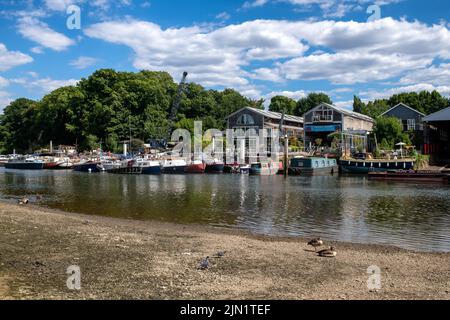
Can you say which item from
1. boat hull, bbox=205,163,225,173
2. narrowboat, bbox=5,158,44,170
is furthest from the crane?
boat hull, bbox=205,163,225,173

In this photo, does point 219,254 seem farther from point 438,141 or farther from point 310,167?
point 438,141

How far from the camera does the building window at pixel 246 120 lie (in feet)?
270

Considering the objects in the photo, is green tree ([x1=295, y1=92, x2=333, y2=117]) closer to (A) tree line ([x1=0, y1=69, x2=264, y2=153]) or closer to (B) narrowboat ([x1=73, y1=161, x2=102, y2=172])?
(A) tree line ([x1=0, y1=69, x2=264, y2=153])

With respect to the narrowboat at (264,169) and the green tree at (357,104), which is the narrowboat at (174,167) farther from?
the green tree at (357,104)

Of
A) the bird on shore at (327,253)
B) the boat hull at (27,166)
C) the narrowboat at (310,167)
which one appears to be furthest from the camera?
the boat hull at (27,166)

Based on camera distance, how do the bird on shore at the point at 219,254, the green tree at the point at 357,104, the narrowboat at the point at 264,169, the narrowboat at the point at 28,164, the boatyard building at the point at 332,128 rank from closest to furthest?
the bird on shore at the point at 219,254 → the narrowboat at the point at 264,169 → the boatyard building at the point at 332,128 → the narrowboat at the point at 28,164 → the green tree at the point at 357,104

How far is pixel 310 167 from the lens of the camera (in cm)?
5978

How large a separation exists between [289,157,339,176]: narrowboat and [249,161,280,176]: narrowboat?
2202mm

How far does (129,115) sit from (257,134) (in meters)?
31.5

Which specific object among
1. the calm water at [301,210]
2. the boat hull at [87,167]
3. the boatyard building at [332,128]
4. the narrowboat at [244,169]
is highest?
the boatyard building at [332,128]

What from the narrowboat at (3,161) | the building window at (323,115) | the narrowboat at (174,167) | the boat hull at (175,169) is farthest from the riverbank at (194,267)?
the narrowboat at (3,161)

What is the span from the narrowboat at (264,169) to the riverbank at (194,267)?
137ft

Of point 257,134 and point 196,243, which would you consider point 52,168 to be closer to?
point 257,134

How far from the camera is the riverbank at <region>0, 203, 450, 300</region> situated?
9.34 m
